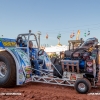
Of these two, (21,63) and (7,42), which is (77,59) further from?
(7,42)

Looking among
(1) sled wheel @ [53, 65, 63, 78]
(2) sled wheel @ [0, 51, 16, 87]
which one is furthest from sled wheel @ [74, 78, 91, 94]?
(2) sled wheel @ [0, 51, 16, 87]

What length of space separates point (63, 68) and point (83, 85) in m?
0.98

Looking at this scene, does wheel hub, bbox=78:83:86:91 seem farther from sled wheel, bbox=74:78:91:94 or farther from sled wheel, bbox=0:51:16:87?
sled wheel, bbox=0:51:16:87

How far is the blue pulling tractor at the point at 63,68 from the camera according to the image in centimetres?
610

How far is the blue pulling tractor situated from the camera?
610 cm

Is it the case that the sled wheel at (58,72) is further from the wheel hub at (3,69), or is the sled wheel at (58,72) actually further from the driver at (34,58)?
the wheel hub at (3,69)

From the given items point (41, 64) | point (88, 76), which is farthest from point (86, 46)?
point (41, 64)

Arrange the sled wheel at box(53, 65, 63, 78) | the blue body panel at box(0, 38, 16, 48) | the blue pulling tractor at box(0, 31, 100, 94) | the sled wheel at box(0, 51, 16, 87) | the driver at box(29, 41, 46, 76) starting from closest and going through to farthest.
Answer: the blue pulling tractor at box(0, 31, 100, 94), the sled wheel at box(0, 51, 16, 87), the sled wheel at box(53, 65, 63, 78), the blue body panel at box(0, 38, 16, 48), the driver at box(29, 41, 46, 76)

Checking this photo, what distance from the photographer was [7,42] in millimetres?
7121

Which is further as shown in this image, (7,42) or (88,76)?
(7,42)

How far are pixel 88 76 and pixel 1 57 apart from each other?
9.64ft

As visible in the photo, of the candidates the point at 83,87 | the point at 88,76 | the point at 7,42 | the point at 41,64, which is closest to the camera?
the point at 83,87

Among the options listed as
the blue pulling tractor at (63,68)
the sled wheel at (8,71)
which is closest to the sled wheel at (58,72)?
the blue pulling tractor at (63,68)

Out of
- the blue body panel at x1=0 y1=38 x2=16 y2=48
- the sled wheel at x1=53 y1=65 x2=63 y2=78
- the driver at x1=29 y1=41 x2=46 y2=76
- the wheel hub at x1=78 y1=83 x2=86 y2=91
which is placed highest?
the blue body panel at x1=0 y1=38 x2=16 y2=48
